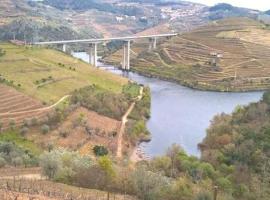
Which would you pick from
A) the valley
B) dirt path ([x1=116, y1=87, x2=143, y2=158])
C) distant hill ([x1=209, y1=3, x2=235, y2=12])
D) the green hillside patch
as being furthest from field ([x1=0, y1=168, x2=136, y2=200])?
distant hill ([x1=209, y1=3, x2=235, y2=12])

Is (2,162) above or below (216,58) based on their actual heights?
above

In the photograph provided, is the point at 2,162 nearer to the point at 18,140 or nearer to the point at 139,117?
the point at 18,140

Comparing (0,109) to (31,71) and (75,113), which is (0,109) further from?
(31,71)

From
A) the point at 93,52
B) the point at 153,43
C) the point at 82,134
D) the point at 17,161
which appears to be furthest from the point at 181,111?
the point at 153,43

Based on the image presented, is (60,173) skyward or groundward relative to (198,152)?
skyward

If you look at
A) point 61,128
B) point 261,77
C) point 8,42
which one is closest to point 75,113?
point 61,128

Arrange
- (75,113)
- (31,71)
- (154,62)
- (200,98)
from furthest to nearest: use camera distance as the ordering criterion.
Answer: (154,62)
(200,98)
(31,71)
(75,113)
